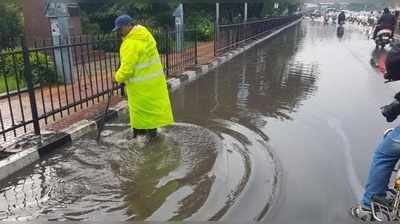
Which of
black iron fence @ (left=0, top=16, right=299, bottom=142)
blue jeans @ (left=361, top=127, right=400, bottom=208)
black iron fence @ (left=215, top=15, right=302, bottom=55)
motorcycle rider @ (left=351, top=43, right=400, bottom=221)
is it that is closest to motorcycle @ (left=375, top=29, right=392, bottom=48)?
black iron fence @ (left=215, top=15, right=302, bottom=55)

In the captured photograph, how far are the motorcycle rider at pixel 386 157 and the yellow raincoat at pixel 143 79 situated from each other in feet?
9.50

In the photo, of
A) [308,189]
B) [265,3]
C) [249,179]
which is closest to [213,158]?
[249,179]

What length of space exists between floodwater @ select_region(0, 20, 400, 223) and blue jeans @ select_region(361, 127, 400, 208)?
421mm

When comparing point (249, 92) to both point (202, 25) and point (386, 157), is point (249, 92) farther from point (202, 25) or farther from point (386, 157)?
point (202, 25)

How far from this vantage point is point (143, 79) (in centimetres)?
545

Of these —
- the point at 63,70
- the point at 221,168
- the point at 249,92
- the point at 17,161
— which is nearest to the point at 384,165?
the point at 221,168

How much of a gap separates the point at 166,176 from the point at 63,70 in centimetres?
421

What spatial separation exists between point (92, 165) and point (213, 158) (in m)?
1.45

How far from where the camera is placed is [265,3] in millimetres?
30641

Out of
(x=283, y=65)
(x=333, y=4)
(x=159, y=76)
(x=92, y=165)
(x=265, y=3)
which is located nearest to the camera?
(x=92, y=165)

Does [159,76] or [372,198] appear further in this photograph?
[159,76]

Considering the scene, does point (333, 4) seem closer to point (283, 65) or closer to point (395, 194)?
point (283, 65)

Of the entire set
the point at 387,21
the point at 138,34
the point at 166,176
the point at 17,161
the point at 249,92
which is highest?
the point at 138,34

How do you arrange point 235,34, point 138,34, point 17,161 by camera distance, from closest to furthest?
point 17,161 → point 138,34 → point 235,34
